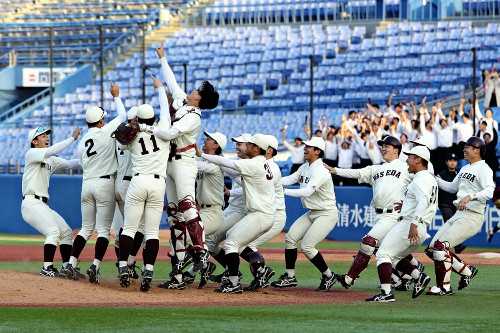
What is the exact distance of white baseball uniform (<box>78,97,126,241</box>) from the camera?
37.1 ft

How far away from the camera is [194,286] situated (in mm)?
11367

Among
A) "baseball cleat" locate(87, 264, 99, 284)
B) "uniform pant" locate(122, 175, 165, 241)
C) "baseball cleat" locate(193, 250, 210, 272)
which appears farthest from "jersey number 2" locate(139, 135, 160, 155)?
"baseball cleat" locate(87, 264, 99, 284)

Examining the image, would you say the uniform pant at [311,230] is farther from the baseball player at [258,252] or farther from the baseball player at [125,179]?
the baseball player at [125,179]

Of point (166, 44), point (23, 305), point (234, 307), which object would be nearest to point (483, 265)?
point (234, 307)

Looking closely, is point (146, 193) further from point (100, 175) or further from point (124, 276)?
point (100, 175)

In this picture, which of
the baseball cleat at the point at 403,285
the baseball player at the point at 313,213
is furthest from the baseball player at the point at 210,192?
the baseball cleat at the point at 403,285

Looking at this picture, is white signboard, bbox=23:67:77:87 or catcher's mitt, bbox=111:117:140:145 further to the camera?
white signboard, bbox=23:67:77:87

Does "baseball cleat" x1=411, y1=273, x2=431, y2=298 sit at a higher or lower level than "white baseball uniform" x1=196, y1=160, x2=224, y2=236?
lower

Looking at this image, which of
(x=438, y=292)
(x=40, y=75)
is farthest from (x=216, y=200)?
(x=40, y=75)

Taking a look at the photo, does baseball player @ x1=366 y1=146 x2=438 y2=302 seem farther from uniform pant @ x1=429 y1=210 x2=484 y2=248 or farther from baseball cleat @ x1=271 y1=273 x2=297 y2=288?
baseball cleat @ x1=271 y1=273 x2=297 y2=288

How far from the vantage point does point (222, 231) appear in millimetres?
11492

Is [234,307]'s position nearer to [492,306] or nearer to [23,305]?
[23,305]

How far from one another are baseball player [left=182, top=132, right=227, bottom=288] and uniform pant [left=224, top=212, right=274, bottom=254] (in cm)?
45

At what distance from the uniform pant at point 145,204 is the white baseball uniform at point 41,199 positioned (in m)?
1.87
